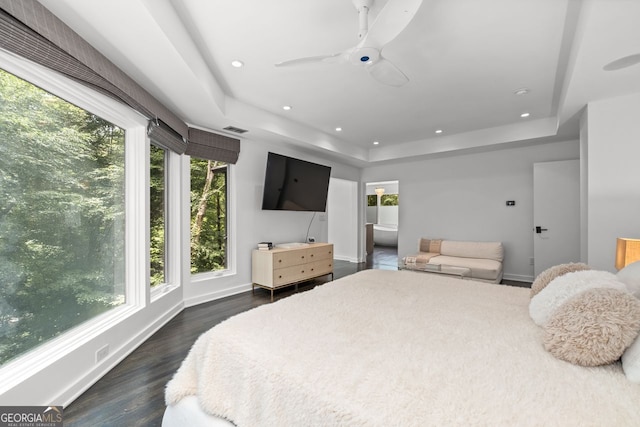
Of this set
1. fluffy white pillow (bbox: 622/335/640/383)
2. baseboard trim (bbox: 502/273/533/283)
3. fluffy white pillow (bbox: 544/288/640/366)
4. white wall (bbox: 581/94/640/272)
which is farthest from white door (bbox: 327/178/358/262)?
fluffy white pillow (bbox: 622/335/640/383)

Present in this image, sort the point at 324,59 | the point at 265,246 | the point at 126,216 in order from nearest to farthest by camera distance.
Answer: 1. the point at 324,59
2. the point at 126,216
3. the point at 265,246

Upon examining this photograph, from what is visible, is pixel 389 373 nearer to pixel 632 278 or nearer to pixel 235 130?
pixel 632 278

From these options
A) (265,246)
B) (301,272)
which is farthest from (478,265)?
(265,246)

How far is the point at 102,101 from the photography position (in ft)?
7.11

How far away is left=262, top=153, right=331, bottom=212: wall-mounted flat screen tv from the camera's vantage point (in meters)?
4.15

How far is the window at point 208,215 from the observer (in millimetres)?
3696

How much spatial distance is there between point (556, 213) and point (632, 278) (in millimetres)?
3643

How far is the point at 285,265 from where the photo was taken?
4.07m

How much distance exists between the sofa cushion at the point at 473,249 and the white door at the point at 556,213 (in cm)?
53

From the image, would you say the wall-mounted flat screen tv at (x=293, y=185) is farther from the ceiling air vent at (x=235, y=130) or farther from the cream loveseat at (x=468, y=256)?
the cream loveseat at (x=468, y=256)

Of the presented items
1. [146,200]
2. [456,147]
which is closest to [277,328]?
[146,200]

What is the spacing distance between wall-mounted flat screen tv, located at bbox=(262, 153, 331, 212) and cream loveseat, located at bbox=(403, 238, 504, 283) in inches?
74.6

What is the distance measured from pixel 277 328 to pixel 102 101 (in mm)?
2234

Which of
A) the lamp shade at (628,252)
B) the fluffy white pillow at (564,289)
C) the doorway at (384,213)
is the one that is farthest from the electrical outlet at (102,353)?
the doorway at (384,213)
